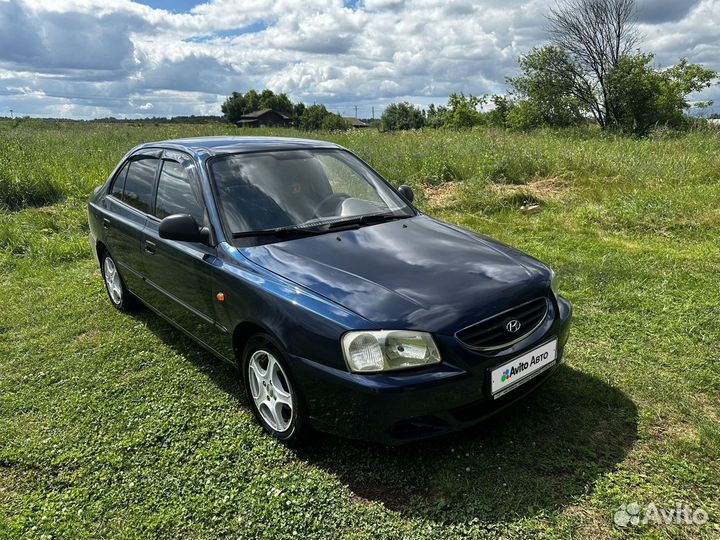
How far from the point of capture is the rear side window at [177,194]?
3.24 meters

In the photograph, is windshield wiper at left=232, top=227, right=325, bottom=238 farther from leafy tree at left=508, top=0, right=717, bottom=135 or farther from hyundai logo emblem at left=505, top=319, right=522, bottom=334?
leafy tree at left=508, top=0, right=717, bottom=135

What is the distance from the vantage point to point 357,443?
2.73 m

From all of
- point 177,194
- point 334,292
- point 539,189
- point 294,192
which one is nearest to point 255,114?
point 539,189

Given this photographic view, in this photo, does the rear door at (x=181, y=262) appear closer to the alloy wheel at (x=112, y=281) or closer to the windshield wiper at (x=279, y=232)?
the windshield wiper at (x=279, y=232)

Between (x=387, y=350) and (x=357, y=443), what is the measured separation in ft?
2.67

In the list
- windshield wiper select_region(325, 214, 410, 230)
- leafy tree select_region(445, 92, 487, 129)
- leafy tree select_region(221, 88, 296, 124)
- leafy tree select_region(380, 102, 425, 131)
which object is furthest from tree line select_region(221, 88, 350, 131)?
windshield wiper select_region(325, 214, 410, 230)

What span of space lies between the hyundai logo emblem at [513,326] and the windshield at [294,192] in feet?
4.26

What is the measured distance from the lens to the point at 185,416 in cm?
310

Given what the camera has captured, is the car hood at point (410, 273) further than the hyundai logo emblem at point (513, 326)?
No

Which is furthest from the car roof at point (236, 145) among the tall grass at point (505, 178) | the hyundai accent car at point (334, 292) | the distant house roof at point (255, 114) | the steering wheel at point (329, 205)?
the distant house roof at point (255, 114)

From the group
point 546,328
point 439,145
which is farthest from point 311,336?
point 439,145

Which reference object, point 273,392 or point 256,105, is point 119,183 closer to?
point 273,392

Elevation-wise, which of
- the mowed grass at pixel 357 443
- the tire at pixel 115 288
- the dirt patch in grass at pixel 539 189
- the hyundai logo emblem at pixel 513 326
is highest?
the hyundai logo emblem at pixel 513 326

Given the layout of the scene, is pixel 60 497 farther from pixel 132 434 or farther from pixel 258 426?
pixel 258 426
